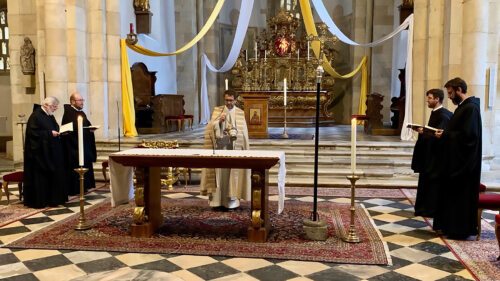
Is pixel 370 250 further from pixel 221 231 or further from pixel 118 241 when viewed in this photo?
pixel 118 241

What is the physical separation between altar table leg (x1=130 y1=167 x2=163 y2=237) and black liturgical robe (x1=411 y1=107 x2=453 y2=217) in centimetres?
329

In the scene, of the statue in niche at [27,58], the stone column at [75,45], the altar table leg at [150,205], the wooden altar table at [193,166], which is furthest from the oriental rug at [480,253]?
the statue in niche at [27,58]

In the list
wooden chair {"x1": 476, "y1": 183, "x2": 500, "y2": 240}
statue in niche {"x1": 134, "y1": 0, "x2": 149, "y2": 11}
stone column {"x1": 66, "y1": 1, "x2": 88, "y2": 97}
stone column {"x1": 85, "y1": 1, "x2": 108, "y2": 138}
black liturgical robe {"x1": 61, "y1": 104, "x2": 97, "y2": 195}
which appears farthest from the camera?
statue in niche {"x1": 134, "y1": 0, "x2": 149, "y2": 11}

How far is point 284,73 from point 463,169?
12.0m

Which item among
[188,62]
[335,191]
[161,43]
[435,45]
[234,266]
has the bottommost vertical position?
[234,266]

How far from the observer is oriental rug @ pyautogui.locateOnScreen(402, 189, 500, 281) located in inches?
177

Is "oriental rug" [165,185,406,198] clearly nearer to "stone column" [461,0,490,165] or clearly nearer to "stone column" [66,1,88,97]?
"stone column" [461,0,490,165]

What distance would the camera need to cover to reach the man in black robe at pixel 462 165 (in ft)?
17.6

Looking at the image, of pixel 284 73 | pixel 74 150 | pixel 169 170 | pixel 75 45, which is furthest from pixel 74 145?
pixel 284 73

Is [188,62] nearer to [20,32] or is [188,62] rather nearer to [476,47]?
[20,32]

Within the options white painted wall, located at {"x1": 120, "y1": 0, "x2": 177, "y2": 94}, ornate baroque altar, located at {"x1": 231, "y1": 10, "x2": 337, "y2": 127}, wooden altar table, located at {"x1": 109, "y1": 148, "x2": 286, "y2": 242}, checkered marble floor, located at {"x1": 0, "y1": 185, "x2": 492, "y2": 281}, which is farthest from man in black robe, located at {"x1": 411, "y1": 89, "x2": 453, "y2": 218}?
ornate baroque altar, located at {"x1": 231, "y1": 10, "x2": 337, "y2": 127}

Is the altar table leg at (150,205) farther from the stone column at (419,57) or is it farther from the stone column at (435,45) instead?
the stone column at (419,57)

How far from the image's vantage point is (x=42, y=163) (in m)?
7.07

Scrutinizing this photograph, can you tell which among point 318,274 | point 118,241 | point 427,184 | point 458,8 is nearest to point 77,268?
point 118,241
